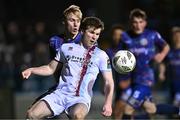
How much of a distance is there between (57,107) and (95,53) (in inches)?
33.8

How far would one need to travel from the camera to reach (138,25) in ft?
39.2

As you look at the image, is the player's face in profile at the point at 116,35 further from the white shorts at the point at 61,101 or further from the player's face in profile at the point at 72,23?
the white shorts at the point at 61,101

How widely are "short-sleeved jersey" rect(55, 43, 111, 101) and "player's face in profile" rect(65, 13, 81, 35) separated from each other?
30 cm

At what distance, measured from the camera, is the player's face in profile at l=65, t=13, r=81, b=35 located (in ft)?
32.7

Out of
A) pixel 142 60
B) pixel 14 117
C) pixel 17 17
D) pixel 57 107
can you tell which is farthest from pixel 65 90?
pixel 17 17

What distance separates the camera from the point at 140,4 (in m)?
19.8

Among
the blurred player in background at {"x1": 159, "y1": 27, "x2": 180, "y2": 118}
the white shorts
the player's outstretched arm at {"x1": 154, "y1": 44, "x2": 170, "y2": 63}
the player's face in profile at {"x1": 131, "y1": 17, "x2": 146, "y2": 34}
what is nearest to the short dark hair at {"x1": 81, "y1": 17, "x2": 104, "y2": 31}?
the white shorts

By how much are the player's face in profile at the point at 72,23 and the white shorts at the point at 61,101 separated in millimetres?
881

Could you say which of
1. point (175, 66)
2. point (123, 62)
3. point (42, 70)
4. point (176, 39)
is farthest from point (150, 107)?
point (42, 70)

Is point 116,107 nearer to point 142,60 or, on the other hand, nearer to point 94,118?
point 142,60

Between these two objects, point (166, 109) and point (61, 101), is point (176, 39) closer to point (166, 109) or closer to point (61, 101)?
point (166, 109)

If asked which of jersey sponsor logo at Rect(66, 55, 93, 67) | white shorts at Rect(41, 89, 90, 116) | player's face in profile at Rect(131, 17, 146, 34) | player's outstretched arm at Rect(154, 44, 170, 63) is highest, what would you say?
player's face in profile at Rect(131, 17, 146, 34)

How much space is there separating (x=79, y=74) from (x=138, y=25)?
2531mm

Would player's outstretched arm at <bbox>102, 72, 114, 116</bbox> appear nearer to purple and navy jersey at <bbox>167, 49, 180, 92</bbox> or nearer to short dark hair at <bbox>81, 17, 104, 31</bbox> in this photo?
short dark hair at <bbox>81, 17, 104, 31</bbox>
